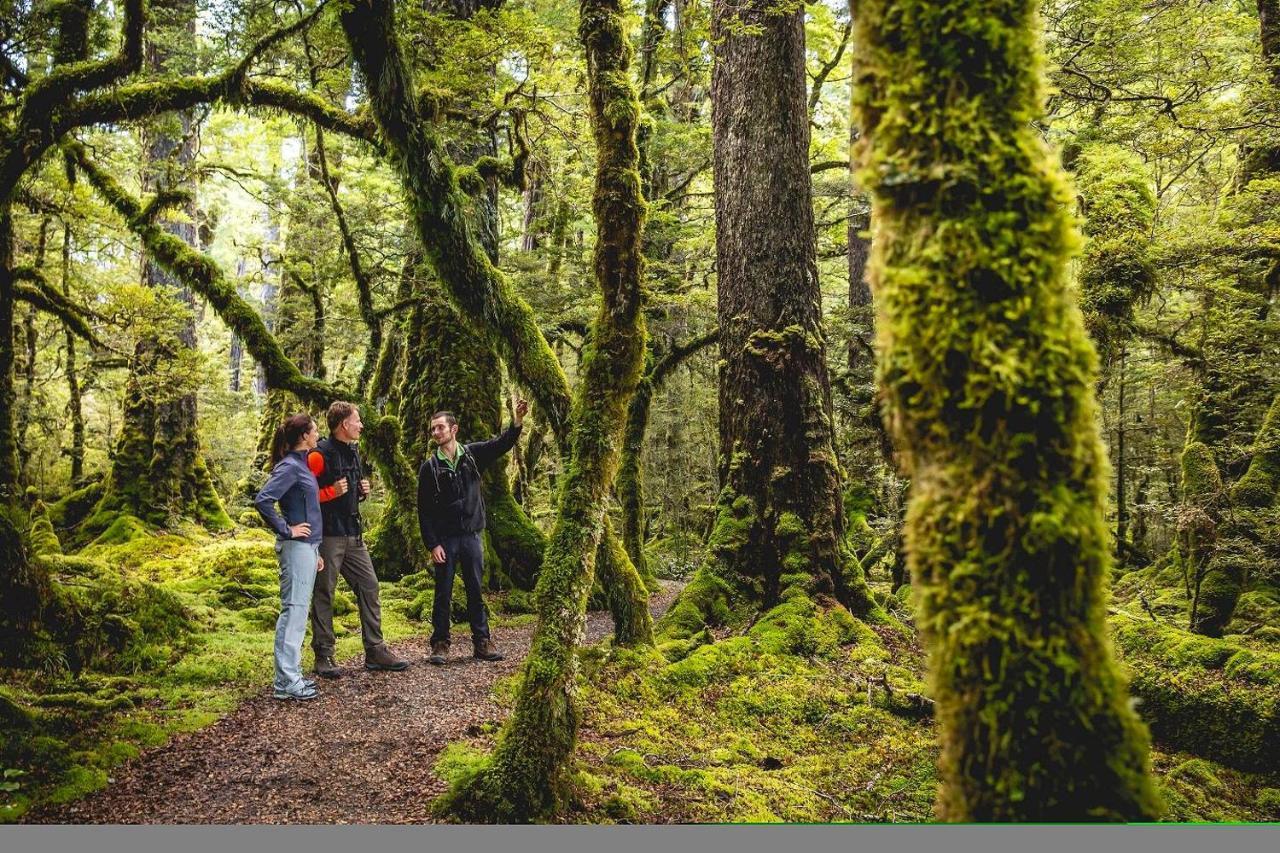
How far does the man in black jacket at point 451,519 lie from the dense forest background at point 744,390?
95cm

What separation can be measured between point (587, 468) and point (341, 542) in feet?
12.5

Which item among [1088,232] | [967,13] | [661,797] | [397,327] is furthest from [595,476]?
[397,327]

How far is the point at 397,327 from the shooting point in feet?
40.8

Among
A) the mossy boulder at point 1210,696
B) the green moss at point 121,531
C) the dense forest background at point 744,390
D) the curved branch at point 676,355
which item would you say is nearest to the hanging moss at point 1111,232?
the dense forest background at point 744,390

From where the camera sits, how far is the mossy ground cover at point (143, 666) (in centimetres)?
446

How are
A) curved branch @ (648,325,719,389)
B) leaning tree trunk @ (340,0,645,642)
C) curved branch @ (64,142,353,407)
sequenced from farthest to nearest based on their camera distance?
1. curved branch @ (648,325,719,389)
2. curved branch @ (64,142,353,407)
3. leaning tree trunk @ (340,0,645,642)

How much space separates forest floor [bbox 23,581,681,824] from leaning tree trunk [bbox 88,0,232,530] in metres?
8.47

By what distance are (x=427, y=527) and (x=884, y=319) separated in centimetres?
641

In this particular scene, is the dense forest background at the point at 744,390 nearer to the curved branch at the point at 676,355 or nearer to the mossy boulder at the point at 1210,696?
the mossy boulder at the point at 1210,696

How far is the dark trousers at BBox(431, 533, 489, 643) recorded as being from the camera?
7316mm

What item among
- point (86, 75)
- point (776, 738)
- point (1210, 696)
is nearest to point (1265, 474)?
point (1210, 696)

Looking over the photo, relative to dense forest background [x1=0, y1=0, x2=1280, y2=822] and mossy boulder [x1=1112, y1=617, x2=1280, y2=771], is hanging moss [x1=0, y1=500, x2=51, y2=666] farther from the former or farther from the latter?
mossy boulder [x1=1112, y1=617, x2=1280, y2=771]

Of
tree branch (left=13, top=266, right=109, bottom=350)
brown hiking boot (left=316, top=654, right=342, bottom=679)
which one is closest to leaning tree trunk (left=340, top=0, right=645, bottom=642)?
brown hiking boot (left=316, top=654, right=342, bottom=679)

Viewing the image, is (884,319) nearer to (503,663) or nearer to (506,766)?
(506,766)
